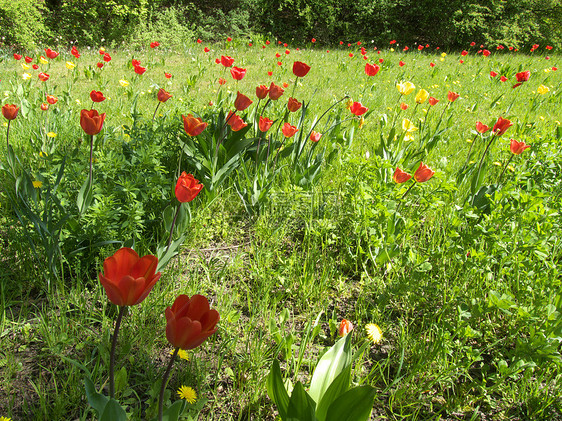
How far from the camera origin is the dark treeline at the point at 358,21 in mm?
11352

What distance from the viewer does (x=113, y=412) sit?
78 cm

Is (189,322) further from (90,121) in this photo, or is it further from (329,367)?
(90,121)

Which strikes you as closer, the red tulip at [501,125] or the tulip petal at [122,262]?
the tulip petal at [122,262]

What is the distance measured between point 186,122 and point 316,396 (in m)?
1.26

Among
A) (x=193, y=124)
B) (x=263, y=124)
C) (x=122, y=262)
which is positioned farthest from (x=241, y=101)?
(x=122, y=262)

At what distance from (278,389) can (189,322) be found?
1.46ft

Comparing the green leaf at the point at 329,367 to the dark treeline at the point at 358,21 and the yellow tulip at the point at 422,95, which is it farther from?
the dark treeline at the point at 358,21

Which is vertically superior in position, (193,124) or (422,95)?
(422,95)

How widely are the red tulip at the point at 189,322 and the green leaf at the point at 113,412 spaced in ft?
0.58

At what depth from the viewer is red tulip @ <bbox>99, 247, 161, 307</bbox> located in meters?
0.75

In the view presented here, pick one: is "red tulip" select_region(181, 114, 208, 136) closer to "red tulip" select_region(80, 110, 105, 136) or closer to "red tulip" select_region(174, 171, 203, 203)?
"red tulip" select_region(80, 110, 105, 136)

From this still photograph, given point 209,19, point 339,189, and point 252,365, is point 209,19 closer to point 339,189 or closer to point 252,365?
point 339,189

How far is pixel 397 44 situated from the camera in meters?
13.5

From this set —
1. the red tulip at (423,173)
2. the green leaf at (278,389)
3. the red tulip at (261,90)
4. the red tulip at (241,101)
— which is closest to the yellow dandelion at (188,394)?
the green leaf at (278,389)
